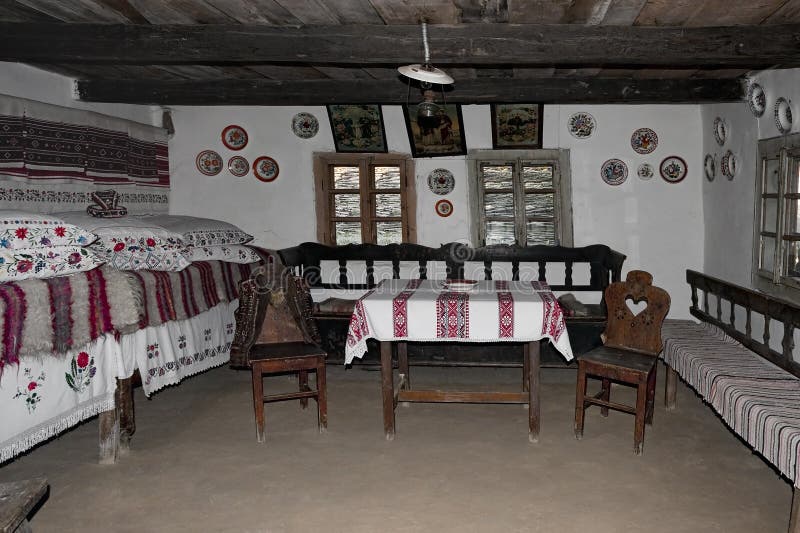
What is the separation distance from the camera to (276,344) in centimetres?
432

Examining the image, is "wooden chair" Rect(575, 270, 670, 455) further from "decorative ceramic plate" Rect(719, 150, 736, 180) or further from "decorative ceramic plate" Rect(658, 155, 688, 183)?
"decorative ceramic plate" Rect(658, 155, 688, 183)

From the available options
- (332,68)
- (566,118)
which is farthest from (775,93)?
(332,68)

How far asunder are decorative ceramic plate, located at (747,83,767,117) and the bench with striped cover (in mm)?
1302

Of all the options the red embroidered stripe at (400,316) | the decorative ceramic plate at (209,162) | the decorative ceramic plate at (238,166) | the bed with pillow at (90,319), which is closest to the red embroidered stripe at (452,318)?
the red embroidered stripe at (400,316)

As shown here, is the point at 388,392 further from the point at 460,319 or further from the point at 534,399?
the point at 534,399

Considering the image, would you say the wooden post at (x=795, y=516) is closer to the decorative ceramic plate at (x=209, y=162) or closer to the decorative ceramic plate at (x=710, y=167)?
the decorative ceramic plate at (x=710, y=167)

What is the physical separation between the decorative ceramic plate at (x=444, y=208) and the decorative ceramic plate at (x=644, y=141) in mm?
1877

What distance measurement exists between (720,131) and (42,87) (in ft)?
18.6

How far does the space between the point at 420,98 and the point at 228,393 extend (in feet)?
9.61

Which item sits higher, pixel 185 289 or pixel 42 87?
pixel 42 87

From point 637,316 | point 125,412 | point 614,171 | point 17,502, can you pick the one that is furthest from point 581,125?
point 17,502

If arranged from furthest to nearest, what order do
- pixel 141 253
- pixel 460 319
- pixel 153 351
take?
pixel 141 253 → pixel 153 351 → pixel 460 319

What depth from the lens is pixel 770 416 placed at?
287 cm

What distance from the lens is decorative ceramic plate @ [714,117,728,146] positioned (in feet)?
17.4
